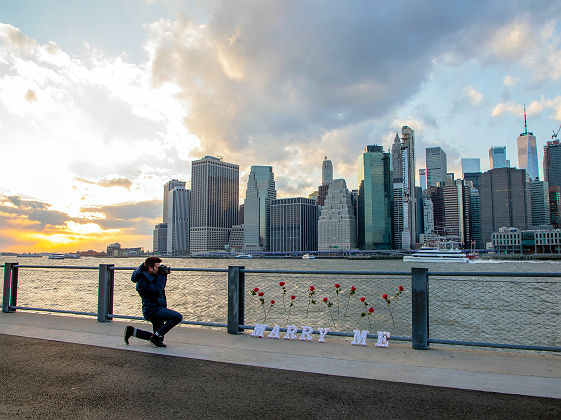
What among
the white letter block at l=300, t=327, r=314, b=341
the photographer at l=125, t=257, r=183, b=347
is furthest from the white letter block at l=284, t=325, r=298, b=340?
the photographer at l=125, t=257, r=183, b=347

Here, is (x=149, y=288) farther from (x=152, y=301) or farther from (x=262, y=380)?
(x=262, y=380)

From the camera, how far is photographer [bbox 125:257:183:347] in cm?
711

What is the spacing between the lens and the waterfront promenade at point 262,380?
165 inches

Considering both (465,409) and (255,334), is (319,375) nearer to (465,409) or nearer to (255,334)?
(465,409)

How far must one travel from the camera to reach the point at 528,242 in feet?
598

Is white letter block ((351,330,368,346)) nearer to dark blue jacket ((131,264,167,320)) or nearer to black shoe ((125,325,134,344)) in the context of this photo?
dark blue jacket ((131,264,167,320))

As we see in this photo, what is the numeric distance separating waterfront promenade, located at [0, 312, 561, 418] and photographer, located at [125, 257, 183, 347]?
0.26 m

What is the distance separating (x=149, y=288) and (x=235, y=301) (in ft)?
5.91

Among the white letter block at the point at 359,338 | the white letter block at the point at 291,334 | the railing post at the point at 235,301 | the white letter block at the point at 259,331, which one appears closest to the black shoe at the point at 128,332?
the railing post at the point at 235,301

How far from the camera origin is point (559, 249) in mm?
173875

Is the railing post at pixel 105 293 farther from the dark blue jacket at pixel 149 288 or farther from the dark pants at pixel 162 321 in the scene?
the dark pants at pixel 162 321

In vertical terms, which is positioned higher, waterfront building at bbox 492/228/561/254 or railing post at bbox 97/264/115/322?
waterfront building at bbox 492/228/561/254

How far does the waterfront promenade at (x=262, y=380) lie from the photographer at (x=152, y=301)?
260mm

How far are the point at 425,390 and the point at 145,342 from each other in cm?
504
